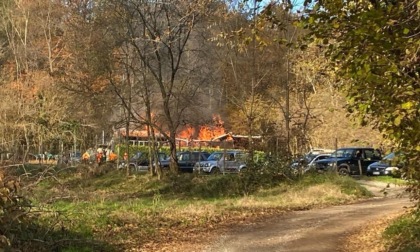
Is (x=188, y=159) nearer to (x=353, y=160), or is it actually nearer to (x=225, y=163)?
(x=225, y=163)

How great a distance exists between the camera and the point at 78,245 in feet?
33.3

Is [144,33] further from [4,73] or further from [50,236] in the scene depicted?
[50,236]

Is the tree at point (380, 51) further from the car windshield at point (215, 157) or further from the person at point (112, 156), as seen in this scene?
the person at point (112, 156)

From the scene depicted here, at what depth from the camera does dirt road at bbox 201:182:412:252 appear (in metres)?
10.6

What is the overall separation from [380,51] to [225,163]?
25.3 meters

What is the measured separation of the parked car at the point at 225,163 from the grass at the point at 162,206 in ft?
6.94

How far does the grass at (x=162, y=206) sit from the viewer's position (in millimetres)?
10453

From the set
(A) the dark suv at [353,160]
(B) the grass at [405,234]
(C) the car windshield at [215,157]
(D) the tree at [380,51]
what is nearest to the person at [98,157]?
(C) the car windshield at [215,157]

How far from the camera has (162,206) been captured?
16.5 meters

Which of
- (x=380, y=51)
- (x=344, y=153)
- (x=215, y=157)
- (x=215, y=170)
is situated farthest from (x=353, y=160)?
(x=380, y=51)

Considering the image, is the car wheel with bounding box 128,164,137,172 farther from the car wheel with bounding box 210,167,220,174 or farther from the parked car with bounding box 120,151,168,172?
the car wheel with bounding box 210,167,220,174

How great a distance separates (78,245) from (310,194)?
1221cm

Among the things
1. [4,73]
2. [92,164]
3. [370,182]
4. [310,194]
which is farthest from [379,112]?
[4,73]

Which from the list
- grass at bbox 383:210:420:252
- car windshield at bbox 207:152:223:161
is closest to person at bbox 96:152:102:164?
car windshield at bbox 207:152:223:161
